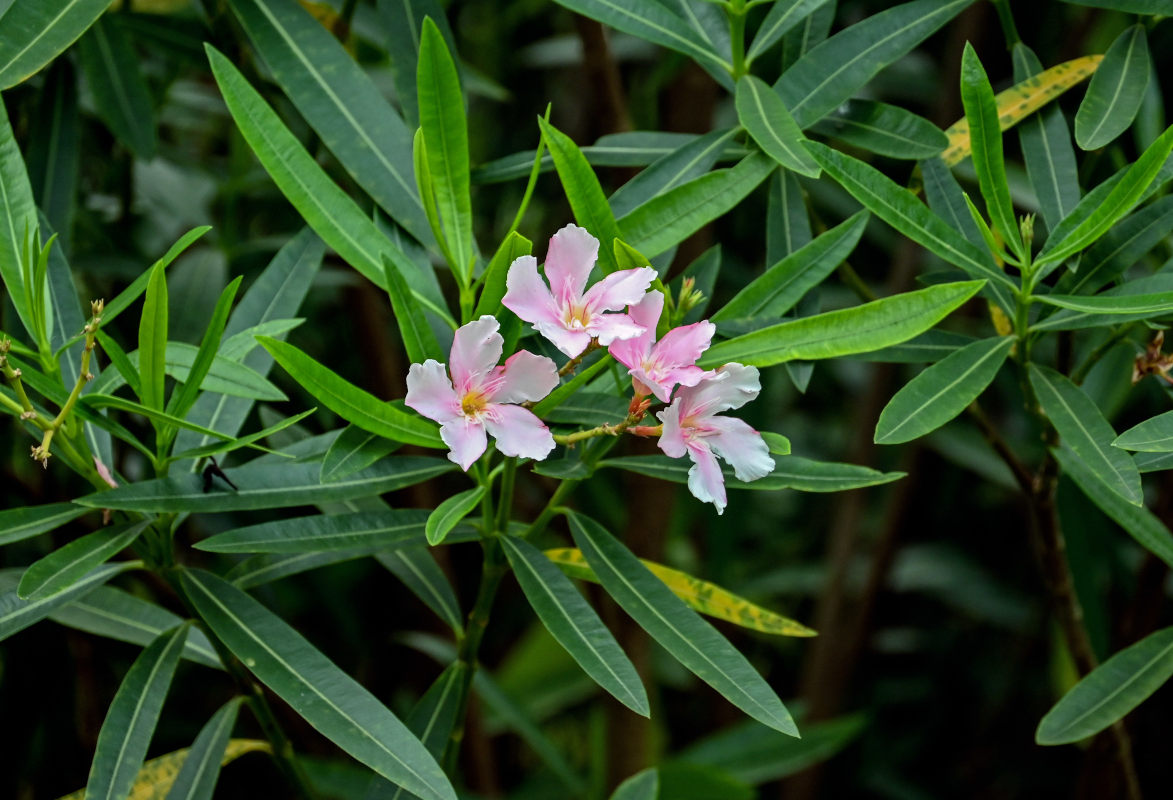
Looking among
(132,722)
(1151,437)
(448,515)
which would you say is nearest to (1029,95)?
(1151,437)

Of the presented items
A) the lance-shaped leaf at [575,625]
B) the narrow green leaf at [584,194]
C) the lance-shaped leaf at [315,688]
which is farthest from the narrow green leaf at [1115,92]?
the lance-shaped leaf at [315,688]

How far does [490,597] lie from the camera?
0.75 meters

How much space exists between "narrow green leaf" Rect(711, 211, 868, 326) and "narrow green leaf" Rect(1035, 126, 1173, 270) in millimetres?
120

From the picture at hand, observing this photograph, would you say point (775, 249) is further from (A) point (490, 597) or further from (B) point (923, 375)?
(A) point (490, 597)

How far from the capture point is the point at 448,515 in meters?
0.60

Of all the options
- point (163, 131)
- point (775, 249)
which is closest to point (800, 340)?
point (775, 249)

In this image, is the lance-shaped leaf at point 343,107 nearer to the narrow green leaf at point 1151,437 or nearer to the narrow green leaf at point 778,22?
the narrow green leaf at point 778,22

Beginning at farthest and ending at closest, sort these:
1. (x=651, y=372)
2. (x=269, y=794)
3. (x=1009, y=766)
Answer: (x=1009, y=766), (x=269, y=794), (x=651, y=372)

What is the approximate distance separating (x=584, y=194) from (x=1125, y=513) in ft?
1.45

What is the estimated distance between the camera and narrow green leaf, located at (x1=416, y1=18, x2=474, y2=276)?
0.65 meters

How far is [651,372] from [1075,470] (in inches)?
14.1

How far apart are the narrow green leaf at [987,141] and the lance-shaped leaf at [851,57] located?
0.09 meters

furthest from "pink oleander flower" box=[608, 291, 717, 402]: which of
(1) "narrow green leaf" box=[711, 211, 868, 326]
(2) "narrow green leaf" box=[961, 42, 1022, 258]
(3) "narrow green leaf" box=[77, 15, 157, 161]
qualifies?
(3) "narrow green leaf" box=[77, 15, 157, 161]

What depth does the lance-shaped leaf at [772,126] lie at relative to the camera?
663 millimetres
